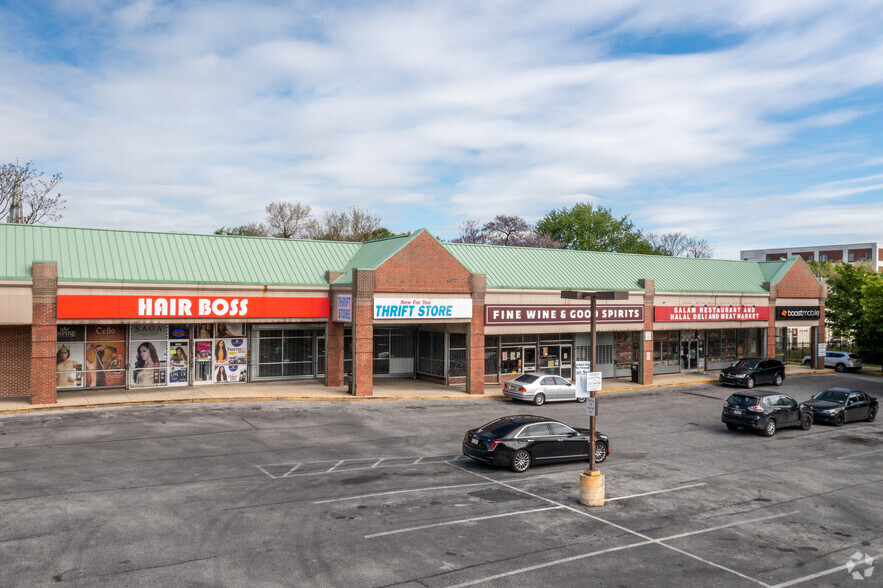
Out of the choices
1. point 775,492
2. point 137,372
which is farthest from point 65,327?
point 775,492

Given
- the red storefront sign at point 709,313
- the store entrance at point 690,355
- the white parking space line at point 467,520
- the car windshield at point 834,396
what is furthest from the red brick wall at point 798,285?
the white parking space line at point 467,520

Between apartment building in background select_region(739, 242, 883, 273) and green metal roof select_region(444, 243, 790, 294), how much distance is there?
62.3 meters

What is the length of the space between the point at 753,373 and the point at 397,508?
32.2m

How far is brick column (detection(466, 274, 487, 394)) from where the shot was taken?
3488 cm

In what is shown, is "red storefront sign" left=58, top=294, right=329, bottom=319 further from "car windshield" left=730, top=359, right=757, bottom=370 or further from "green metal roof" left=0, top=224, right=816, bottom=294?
"car windshield" left=730, top=359, right=757, bottom=370

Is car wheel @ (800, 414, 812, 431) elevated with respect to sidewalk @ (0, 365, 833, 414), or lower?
lower

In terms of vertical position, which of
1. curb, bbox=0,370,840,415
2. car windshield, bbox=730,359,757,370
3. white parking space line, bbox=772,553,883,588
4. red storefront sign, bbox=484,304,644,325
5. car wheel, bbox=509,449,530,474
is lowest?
white parking space line, bbox=772,553,883,588

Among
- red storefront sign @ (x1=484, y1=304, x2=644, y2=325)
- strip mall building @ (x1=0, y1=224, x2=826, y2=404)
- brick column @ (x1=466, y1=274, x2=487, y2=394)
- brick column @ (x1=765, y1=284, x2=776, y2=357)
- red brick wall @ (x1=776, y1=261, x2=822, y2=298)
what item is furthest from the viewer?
red brick wall @ (x1=776, y1=261, x2=822, y2=298)

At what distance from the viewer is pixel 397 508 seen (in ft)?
51.3

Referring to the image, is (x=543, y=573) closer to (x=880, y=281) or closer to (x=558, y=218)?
(x=880, y=281)

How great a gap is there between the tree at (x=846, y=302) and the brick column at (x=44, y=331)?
5326 cm

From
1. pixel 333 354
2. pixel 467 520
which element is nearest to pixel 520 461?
pixel 467 520

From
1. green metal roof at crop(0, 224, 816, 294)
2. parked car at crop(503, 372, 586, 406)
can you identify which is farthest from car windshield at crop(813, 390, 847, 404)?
green metal roof at crop(0, 224, 816, 294)

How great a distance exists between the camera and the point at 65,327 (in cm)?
3012
